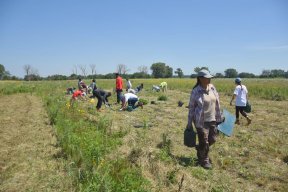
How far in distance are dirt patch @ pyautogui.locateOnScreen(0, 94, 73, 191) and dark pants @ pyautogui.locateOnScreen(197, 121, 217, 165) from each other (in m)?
2.56

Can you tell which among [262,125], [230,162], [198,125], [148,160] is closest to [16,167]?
[148,160]

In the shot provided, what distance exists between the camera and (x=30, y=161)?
18.2 feet

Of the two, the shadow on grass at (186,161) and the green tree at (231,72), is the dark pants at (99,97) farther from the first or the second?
the green tree at (231,72)

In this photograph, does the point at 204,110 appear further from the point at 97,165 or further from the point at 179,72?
the point at 179,72

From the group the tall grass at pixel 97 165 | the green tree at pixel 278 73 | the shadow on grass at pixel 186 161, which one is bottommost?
the shadow on grass at pixel 186 161

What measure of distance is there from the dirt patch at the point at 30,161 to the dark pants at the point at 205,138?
2.56 meters

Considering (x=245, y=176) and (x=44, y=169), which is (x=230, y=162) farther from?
(x=44, y=169)

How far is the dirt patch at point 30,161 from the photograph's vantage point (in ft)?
14.5

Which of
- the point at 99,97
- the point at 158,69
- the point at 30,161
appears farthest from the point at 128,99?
the point at 158,69

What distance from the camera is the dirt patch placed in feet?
14.5

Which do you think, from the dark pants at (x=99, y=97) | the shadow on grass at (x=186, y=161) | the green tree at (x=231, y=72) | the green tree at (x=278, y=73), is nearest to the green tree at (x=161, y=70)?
the green tree at (x=231, y=72)

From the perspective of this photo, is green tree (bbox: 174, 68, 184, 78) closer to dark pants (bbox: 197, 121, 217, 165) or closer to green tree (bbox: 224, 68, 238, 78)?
green tree (bbox: 224, 68, 238, 78)

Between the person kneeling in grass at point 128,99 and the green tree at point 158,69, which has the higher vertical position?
the green tree at point 158,69

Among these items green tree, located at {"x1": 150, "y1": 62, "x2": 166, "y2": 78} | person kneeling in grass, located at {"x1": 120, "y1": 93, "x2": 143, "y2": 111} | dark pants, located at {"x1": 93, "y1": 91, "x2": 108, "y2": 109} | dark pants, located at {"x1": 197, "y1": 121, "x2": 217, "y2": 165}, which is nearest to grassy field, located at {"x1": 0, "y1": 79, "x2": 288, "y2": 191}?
dark pants, located at {"x1": 197, "y1": 121, "x2": 217, "y2": 165}
